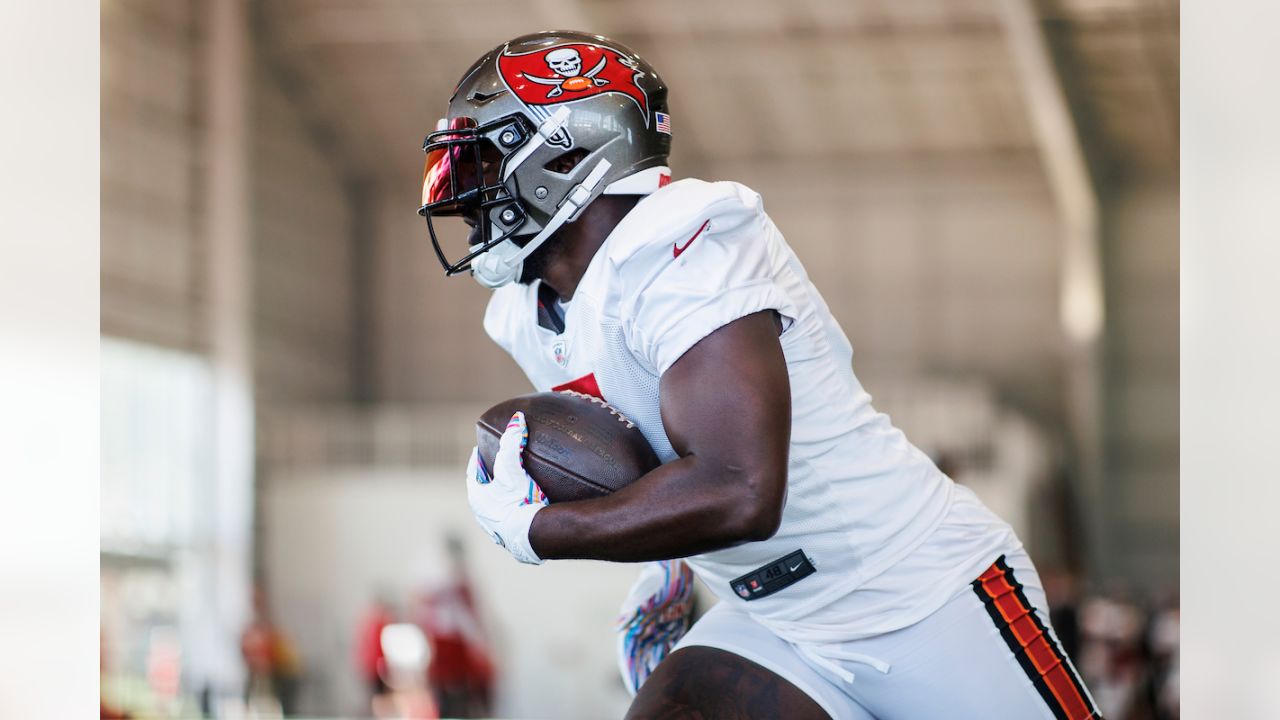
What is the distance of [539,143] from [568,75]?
4.5 inches

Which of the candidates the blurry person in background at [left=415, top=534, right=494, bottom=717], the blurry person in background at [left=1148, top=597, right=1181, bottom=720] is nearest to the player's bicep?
the blurry person in background at [left=1148, top=597, right=1181, bottom=720]

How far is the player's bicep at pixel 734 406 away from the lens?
1664 millimetres

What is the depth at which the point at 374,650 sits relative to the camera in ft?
34.7

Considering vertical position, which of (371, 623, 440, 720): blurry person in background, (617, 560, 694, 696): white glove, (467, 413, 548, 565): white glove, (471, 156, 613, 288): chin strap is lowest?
(371, 623, 440, 720): blurry person in background

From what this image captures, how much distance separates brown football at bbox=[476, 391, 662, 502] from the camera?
6.10 feet

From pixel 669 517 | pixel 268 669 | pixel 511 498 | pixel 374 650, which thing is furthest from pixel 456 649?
pixel 669 517

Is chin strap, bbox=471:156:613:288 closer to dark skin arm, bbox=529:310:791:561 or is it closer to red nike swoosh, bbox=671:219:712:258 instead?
red nike swoosh, bbox=671:219:712:258

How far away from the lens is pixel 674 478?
1.71m

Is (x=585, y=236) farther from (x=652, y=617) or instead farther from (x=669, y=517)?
(x=652, y=617)

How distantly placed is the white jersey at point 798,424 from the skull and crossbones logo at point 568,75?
8.6 inches

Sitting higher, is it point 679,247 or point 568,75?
point 568,75

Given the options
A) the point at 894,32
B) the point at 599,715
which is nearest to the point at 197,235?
the point at 599,715

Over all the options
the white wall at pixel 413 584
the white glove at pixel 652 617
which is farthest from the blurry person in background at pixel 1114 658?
the white glove at pixel 652 617

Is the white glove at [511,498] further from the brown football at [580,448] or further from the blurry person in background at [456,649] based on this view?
the blurry person in background at [456,649]
